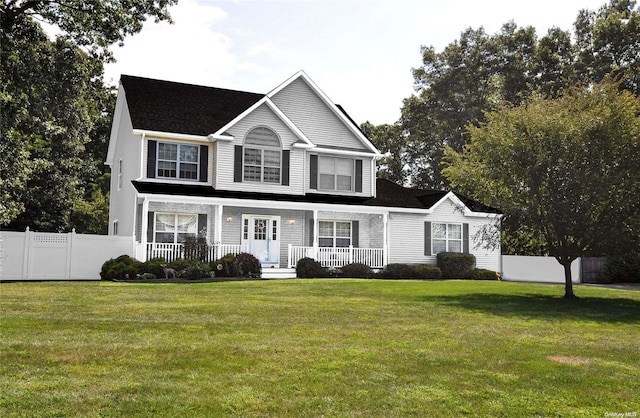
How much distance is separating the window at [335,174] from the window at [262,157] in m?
2.59

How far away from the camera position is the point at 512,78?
48.9m

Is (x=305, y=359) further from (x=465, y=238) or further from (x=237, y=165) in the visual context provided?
(x=465, y=238)

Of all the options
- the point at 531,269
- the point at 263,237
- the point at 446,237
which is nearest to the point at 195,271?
the point at 263,237

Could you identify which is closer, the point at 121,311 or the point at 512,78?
the point at 121,311

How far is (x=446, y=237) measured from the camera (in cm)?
3253

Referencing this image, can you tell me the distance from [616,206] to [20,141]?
23.2m

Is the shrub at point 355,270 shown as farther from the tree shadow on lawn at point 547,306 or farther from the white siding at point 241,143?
the tree shadow on lawn at point 547,306

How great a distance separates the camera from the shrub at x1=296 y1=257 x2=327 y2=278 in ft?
85.9

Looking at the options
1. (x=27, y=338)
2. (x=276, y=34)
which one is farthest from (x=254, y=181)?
(x=27, y=338)

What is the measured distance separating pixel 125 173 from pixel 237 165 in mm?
6021

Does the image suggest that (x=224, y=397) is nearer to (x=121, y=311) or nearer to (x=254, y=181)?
(x=121, y=311)

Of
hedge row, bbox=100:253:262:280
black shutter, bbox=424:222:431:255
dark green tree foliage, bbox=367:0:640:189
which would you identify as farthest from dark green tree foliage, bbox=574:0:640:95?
hedge row, bbox=100:253:262:280

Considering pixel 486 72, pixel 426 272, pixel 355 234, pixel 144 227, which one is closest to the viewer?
pixel 144 227

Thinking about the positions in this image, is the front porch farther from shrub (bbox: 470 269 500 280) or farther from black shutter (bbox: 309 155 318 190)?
shrub (bbox: 470 269 500 280)
